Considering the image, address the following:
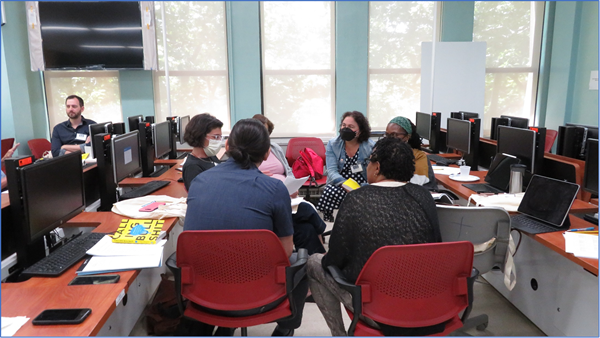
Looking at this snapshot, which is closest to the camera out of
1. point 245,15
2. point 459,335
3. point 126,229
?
point 126,229

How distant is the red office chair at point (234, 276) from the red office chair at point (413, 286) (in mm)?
285

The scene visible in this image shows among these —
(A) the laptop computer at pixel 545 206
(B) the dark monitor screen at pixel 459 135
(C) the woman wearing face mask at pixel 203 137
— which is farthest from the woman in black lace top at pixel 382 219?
(B) the dark monitor screen at pixel 459 135

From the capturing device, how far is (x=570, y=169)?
271 cm

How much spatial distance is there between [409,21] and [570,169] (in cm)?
374

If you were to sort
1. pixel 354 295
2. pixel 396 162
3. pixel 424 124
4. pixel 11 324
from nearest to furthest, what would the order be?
pixel 11 324 < pixel 354 295 < pixel 396 162 < pixel 424 124

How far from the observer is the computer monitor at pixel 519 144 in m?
2.88

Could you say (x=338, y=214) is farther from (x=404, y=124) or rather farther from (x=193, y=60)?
(x=193, y=60)

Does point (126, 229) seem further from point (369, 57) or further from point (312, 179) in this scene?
point (369, 57)

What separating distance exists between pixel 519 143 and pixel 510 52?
371cm

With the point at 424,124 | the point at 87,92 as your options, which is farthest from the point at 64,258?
the point at 87,92

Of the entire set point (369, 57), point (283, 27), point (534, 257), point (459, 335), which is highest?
point (283, 27)

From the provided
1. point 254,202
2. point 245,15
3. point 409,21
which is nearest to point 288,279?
point 254,202

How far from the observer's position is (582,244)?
5.92 feet

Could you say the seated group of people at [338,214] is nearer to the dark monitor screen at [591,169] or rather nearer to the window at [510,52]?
the dark monitor screen at [591,169]
